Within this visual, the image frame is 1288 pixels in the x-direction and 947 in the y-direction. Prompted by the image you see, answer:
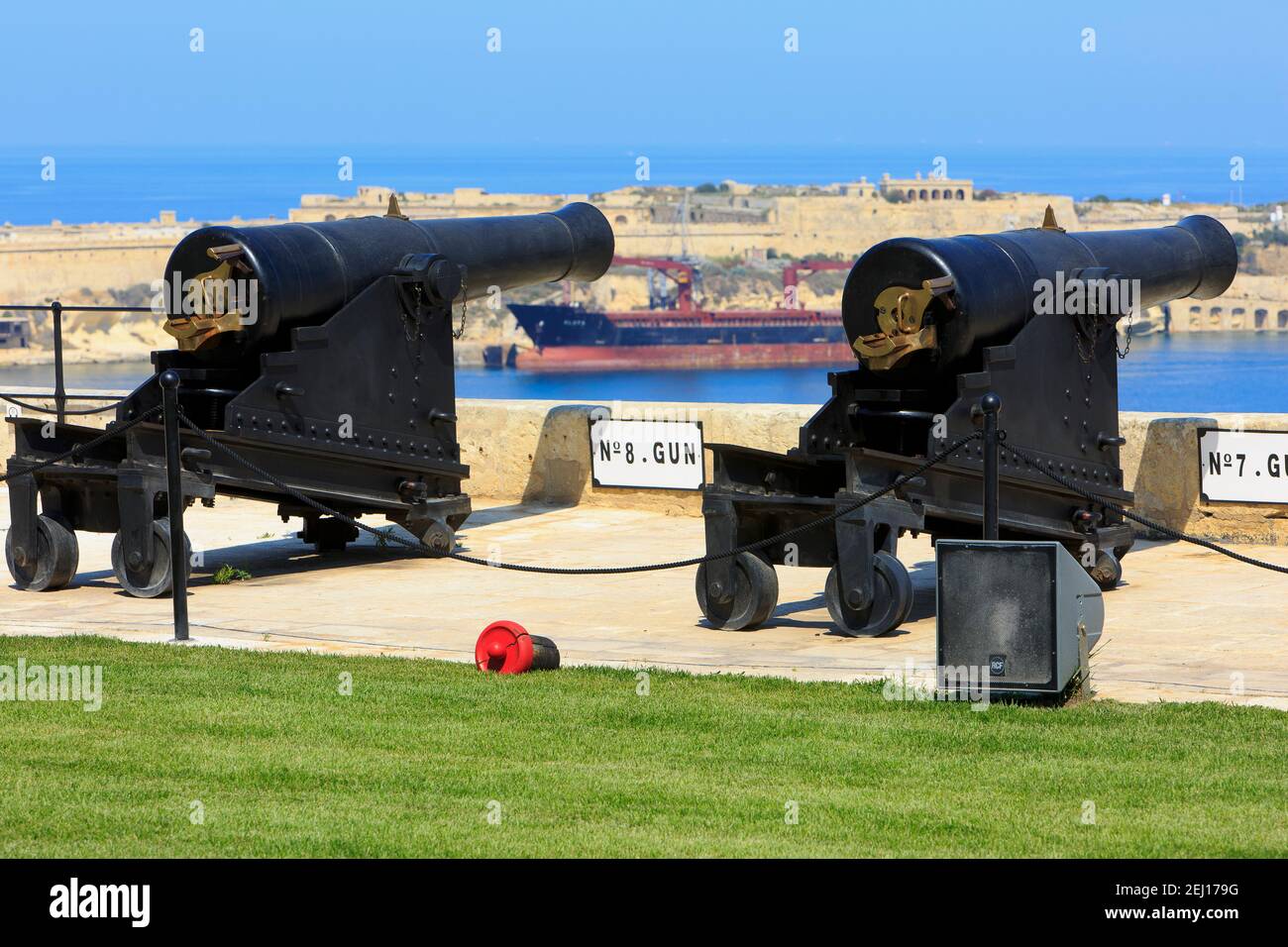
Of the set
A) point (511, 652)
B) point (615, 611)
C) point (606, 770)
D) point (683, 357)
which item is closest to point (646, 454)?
point (615, 611)

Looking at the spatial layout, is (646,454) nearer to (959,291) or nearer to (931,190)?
(959,291)

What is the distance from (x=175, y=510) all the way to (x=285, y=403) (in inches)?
60.6

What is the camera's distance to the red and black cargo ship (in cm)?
10512

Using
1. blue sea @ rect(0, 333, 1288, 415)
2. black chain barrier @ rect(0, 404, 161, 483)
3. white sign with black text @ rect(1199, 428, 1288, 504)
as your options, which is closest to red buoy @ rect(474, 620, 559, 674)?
black chain barrier @ rect(0, 404, 161, 483)

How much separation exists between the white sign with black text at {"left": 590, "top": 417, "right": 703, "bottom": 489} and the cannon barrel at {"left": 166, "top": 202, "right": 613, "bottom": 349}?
136 cm

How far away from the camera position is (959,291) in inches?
321

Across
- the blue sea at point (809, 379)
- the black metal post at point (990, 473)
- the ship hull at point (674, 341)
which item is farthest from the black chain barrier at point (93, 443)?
the ship hull at point (674, 341)

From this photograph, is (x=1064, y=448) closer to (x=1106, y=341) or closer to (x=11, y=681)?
(x=1106, y=341)

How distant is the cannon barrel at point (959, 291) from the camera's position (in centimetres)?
820

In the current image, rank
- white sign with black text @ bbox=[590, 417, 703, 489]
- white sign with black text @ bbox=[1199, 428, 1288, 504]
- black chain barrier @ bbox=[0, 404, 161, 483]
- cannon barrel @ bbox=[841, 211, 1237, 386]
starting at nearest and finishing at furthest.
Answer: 1. cannon barrel @ bbox=[841, 211, 1237, 386]
2. black chain barrier @ bbox=[0, 404, 161, 483]
3. white sign with black text @ bbox=[1199, 428, 1288, 504]
4. white sign with black text @ bbox=[590, 417, 703, 489]

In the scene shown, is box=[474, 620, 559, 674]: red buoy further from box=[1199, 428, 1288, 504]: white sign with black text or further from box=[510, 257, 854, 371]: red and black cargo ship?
box=[510, 257, 854, 371]: red and black cargo ship

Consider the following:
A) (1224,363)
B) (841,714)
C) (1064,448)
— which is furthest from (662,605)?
(1224,363)

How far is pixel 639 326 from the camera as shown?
10631 centimetres

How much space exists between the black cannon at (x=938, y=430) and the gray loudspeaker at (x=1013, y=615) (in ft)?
4.37
